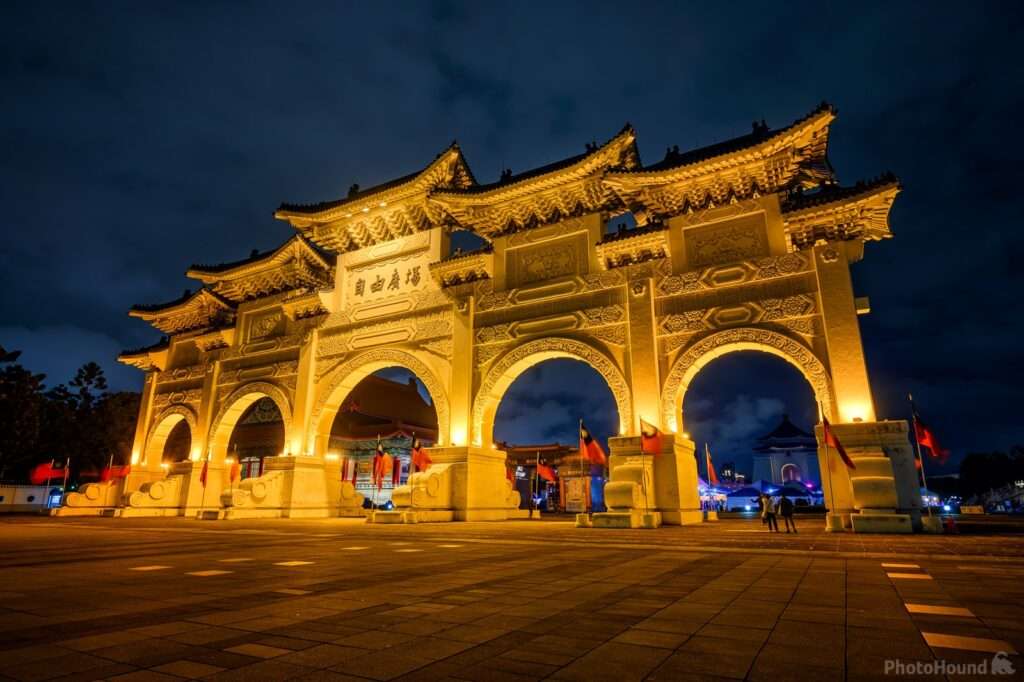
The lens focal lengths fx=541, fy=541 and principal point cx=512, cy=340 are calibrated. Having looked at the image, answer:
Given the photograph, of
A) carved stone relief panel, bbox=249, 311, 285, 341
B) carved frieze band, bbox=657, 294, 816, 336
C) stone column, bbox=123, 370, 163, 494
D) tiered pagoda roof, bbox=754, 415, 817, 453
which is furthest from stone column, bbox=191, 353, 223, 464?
tiered pagoda roof, bbox=754, 415, 817, 453

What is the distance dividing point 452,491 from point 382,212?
10005 millimetres

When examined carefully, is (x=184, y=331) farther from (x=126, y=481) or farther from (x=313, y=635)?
(x=313, y=635)

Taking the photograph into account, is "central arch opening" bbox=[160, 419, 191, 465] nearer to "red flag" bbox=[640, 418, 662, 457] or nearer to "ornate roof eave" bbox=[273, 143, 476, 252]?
"ornate roof eave" bbox=[273, 143, 476, 252]

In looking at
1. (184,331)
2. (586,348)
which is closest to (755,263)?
(586,348)

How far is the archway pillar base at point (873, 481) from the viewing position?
10.5 m

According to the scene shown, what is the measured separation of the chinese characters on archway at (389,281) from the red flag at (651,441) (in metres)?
9.30

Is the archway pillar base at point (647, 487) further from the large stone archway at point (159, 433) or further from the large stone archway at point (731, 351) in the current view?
the large stone archway at point (159, 433)

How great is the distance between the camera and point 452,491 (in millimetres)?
15516

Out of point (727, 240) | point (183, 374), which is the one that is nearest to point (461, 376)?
point (727, 240)

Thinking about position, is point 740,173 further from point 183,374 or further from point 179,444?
point 179,444

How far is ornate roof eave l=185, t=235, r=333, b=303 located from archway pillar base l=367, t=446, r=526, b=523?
9.65 meters

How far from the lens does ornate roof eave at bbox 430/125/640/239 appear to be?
15.1 m

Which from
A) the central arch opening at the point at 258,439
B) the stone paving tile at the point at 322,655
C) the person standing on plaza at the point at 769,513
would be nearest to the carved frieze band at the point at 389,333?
the person standing on plaza at the point at 769,513

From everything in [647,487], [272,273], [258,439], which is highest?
[272,273]
